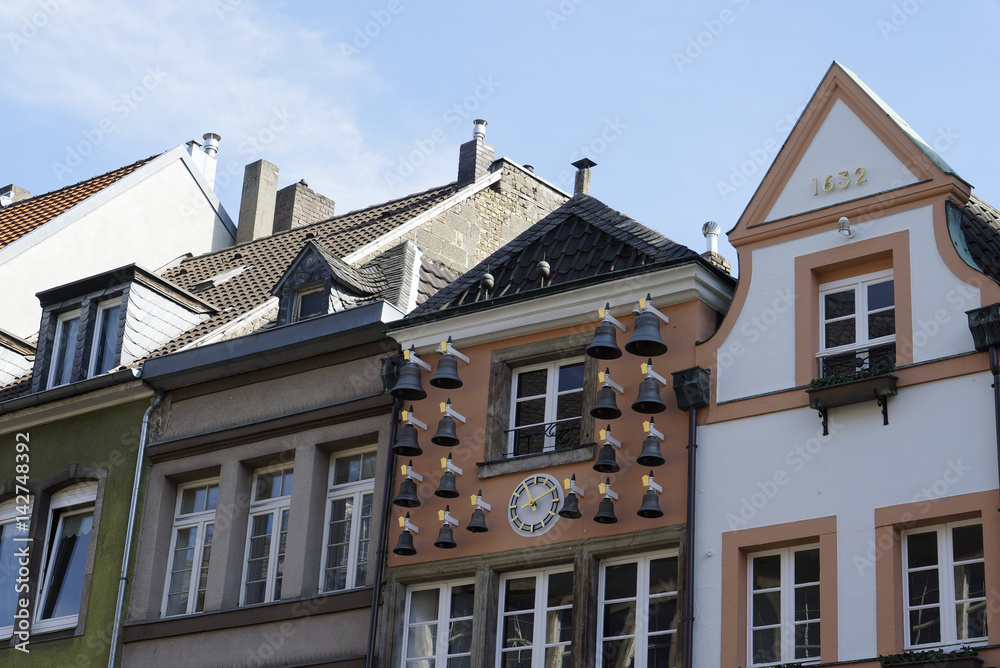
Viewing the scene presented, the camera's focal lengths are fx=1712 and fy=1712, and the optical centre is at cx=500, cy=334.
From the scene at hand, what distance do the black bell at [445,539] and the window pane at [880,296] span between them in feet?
17.6

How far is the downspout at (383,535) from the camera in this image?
19820 mm

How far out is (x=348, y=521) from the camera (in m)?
21.6

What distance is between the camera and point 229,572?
72.5ft

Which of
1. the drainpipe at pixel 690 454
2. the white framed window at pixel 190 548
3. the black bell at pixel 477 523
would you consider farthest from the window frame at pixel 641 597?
the white framed window at pixel 190 548

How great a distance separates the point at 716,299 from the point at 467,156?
1112 cm

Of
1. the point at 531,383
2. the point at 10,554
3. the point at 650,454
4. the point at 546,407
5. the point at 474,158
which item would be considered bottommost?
A: the point at 650,454

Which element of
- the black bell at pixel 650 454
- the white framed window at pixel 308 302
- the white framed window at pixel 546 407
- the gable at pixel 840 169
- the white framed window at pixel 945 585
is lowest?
the white framed window at pixel 945 585

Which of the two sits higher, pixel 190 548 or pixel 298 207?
pixel 298 207

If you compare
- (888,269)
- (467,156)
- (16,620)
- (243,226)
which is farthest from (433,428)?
(243,226)

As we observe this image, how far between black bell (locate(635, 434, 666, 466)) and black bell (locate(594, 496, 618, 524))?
0.57 meters

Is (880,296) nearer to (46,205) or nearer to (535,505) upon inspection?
(535,505)

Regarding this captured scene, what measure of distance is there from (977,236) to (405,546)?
286 inches

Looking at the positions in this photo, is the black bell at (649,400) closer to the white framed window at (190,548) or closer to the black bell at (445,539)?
the black bell at (445,539)

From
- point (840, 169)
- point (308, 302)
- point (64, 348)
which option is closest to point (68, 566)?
point (64, 348)
